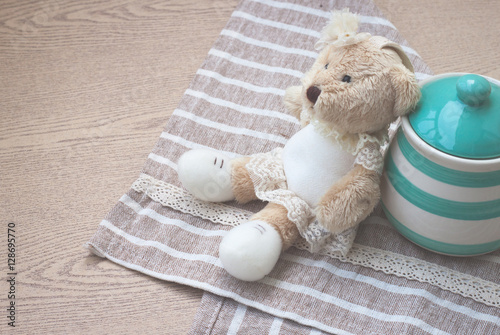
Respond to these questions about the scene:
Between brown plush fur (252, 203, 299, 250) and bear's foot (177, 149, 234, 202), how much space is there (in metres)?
0.08

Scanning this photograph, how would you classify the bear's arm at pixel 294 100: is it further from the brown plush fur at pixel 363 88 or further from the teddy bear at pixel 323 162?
the brown plush fur at pixel 363 88

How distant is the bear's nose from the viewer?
2.51 ft

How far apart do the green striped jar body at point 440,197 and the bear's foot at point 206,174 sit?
0.82 ft

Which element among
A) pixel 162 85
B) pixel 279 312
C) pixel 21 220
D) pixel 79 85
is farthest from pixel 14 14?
pixel 279 312

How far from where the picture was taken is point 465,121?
2.37ft

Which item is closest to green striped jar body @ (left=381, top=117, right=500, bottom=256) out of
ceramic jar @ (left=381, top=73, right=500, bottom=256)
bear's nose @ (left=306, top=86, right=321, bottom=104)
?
ceramic jar @ (left=381, top=73, right=500, bottom=256)

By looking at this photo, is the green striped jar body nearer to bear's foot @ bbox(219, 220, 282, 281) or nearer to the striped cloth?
the striped cloth

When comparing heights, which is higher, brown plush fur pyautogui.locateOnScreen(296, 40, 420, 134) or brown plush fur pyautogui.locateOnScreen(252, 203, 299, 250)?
brown plush fur pyautogui.locateOnScreen(296, 40, 420, 134)

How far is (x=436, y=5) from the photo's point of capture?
1284mm

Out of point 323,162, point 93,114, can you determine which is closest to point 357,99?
point 323,162

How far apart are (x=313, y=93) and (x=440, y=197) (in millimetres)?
224

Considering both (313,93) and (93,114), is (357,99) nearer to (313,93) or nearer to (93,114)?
(313,93)

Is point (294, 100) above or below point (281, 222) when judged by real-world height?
above

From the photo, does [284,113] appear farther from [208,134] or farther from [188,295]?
[188,295]
